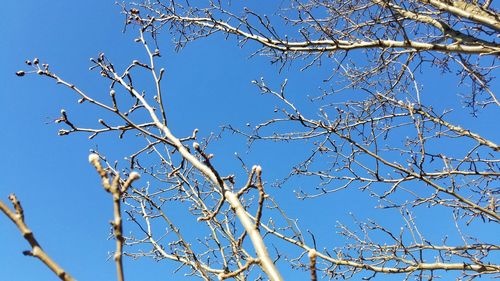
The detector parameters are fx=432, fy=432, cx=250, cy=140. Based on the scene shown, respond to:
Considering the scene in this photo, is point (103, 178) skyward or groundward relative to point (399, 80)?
groundward

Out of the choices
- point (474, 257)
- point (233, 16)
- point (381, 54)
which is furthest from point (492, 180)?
point (233, 16)

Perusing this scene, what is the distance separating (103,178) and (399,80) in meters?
5.46

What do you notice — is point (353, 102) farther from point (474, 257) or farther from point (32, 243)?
point (32, 243)

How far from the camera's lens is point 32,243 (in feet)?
2.29

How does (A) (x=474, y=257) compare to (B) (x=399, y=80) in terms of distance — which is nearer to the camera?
(A) (x=474, y=257)

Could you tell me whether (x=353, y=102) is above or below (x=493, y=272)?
above

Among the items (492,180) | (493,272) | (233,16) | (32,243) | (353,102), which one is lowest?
(32,243)

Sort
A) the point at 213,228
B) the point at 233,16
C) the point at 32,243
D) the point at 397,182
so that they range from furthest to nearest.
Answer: the point at 233,16 < the point at 397,182 < the point at 213,228 < the point at 32,243

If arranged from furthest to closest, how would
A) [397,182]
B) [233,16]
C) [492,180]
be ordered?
[233,16]
[492,180]
[397,182]

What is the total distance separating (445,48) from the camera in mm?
4602

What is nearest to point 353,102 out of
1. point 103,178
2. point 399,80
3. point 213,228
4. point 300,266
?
point 399,80

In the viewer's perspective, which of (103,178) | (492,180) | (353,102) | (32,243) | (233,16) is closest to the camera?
(32,243)

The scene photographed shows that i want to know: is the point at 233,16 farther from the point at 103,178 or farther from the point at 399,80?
the point at 103,178

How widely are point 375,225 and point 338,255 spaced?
0.50 m
